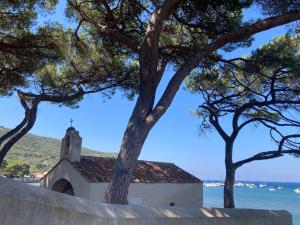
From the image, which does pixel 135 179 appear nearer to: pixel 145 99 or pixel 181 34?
pixel 181 34

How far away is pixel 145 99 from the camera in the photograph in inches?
275

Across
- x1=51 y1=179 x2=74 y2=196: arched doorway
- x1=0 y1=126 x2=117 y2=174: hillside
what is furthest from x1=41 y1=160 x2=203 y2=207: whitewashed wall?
x1=0 y1=126 x2=117 y2=174: hillside

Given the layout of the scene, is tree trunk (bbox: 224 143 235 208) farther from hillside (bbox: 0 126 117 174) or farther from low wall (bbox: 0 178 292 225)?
hillside (bbox: 0 126 117 174)

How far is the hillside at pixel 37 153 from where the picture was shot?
2170 inches

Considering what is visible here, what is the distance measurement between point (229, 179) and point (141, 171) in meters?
7.21

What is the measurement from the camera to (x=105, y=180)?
15781 mm

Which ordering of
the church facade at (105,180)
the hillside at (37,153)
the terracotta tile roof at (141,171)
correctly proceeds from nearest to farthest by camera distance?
the church facade at (105,180) → the terracotta tile roof at (141,171) → the hillside at (37,153)

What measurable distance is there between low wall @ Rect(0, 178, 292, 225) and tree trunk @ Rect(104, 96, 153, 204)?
52 centimetres

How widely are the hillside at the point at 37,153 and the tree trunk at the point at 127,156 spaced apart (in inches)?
1786

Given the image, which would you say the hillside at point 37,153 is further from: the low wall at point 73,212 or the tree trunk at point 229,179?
the low wall at point 73,212

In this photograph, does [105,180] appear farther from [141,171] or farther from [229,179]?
[229,179]

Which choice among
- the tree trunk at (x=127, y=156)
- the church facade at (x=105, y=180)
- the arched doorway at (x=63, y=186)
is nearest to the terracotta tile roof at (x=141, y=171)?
the church facade at (x=105, y=180)

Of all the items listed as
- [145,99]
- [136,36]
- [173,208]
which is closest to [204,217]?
[173,208]

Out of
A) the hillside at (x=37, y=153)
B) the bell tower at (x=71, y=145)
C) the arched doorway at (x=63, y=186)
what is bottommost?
the arched doorway at (x=63, y=186)
